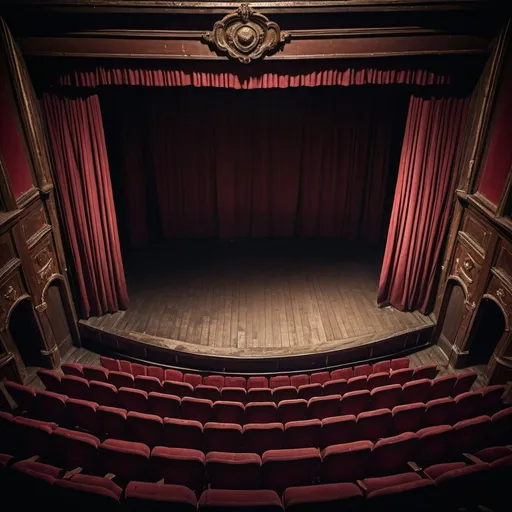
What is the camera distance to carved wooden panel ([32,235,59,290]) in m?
4.50

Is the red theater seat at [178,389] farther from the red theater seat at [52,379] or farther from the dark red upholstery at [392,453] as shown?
the dark red upholstery at [392,453]

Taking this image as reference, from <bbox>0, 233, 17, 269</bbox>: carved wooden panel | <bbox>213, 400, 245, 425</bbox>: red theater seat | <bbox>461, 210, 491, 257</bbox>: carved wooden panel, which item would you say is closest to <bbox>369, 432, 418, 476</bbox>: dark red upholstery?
<bbox>213, 400, 245, 425</bbox>: red theater seat

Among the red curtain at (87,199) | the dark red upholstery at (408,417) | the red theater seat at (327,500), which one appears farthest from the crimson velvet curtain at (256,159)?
the red theater seat at (327,500)

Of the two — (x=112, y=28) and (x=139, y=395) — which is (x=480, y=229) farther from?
(x=112, y=28)

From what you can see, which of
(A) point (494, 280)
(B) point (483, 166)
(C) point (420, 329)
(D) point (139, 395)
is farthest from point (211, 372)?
(B) point (483, 166)

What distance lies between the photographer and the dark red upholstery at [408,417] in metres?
3.61

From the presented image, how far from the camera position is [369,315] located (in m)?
5.47

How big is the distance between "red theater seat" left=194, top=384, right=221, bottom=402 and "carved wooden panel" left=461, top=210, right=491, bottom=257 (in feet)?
8.94

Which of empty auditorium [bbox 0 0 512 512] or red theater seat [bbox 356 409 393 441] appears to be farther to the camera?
red theater seat [bbox 356 409 393 441]

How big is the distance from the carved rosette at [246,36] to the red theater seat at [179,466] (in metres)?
3.14

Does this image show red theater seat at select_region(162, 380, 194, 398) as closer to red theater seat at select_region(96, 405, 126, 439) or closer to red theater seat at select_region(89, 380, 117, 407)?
red theater seat at select_region(89, 380, 117, 407)

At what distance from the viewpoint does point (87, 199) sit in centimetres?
481

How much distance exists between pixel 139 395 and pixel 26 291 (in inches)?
61.0

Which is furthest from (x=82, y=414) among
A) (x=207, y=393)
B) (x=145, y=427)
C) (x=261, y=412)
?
(x=261, y=412)
